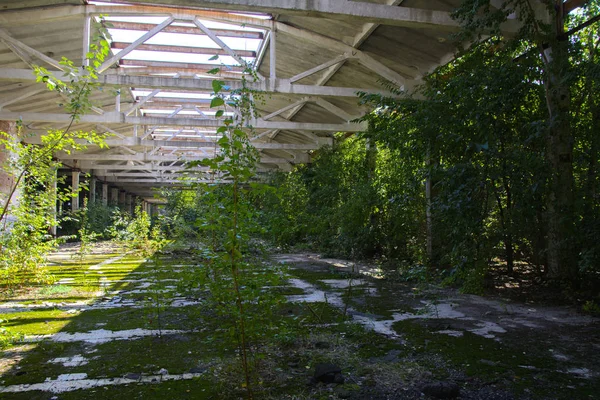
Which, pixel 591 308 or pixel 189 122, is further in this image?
pixel 189 122

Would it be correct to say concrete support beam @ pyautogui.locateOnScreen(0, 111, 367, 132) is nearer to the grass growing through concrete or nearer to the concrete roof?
the concrete roof

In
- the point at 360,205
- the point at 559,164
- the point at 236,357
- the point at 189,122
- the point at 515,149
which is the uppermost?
the point at 189,122

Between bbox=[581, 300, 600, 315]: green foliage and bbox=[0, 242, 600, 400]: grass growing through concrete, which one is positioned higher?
bbox=[581, 300, 600, 315]: green foliage

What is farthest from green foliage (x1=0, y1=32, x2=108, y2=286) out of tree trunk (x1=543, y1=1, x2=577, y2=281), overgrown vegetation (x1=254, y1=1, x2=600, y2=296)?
tree trunk (x1=543, y1=1, x2=577, y2=281)

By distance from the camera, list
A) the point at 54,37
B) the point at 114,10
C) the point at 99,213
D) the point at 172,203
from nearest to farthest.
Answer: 1. the point at 114,10
2. the point at 54,37
3. the point at 172,203
4. the point at 99,213

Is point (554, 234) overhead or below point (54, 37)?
below

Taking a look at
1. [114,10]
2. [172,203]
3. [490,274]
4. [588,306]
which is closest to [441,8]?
[490,274]

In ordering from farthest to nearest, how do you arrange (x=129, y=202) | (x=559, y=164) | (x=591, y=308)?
(x=129, y=202), (x=559, y=164), (x=591, y=308)

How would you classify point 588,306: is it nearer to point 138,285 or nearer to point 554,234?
point 554,234

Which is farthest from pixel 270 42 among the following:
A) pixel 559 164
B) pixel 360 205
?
pixel 559 164

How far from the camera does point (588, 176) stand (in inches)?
188

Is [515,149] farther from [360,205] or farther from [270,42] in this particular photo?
[270,42]

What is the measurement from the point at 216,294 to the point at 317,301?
3070 mm

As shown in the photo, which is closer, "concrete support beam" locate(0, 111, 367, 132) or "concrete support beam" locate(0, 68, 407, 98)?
"concrete support beam" locate(0, 68, 407, 98)
